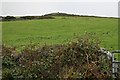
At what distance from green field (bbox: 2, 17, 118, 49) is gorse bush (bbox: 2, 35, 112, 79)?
3.46 metres

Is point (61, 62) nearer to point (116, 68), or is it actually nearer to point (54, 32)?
point (116, 68)

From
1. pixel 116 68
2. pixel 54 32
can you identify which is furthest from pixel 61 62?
pixel 54 32

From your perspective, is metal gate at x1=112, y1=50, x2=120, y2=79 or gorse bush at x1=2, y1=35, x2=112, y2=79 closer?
metal gate at x1=112, y1=50, x2=120, y2=79

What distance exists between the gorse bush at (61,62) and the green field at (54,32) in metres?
3.46

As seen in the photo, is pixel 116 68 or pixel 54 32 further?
pixel 54 32

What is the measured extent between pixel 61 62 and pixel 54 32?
1209 centimetres

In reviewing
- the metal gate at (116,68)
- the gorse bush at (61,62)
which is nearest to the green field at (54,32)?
the gorse bush at (61,62)

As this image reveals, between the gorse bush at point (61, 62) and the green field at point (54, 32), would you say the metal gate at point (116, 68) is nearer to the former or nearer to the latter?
the gorse bush at point (61, 62)

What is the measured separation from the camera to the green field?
90.6 feet

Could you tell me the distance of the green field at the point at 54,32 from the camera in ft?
90.6

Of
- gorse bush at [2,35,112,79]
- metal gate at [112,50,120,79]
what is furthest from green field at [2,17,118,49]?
metal gate at [112,50,120,79]

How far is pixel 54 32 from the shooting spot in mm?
32656

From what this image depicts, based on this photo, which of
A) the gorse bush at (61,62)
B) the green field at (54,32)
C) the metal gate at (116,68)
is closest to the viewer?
the metal gate at (116,68)

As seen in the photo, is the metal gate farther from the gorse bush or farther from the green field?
the green field
